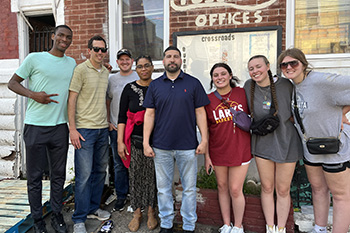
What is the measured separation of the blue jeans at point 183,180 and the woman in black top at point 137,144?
11.1 inches

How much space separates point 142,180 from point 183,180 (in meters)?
0.58

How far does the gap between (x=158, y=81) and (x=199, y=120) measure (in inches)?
25.4

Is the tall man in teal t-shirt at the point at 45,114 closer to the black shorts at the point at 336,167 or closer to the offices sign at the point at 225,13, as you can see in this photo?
the offices sign at the point at 225,13

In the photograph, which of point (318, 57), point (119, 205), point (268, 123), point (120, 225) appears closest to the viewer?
point (268, 123)

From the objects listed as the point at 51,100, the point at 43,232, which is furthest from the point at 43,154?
the point at 43,232

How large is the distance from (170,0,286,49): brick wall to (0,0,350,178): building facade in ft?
0.05

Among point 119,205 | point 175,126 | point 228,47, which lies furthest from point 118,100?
point 228,47

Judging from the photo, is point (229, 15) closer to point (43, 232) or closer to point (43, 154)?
point (43, 154)

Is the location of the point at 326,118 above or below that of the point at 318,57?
below

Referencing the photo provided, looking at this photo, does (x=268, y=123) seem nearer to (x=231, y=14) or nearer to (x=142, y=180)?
(x=142, y=180)

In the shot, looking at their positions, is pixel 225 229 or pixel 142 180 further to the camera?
pixel 142 180

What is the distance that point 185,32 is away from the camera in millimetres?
4180

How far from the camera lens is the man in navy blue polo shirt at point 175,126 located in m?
2.69

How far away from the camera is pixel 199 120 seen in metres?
2.75
